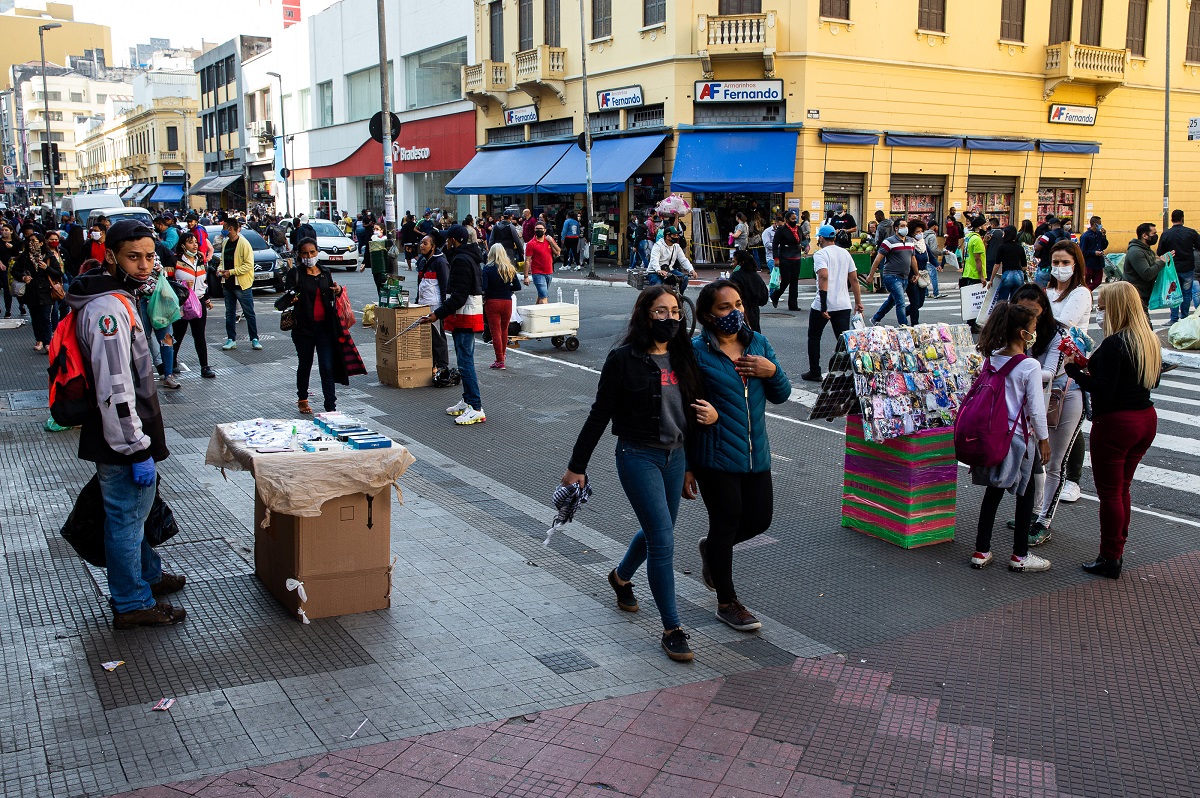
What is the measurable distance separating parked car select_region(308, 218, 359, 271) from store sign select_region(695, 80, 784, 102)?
444 inches

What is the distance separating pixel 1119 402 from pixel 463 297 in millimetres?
6337

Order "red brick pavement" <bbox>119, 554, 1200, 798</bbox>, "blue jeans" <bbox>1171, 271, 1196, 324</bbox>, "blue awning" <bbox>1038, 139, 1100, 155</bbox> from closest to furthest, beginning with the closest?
"red brick pavement" <bbox>119, 554, 1200, 798</bbox> → "blue jeans" <bbox>1171, 271, 1196, 324</bbox> → "blue awning" <bbox>1038, 139, 1100, 155</bbox>

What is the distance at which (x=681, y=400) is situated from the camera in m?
5.07

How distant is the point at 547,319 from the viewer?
592 inches

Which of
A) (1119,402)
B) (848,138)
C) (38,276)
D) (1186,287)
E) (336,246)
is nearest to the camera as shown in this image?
(1119,402)

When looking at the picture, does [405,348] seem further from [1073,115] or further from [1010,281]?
[1073,115]

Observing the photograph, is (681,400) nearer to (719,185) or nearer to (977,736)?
(977,736)

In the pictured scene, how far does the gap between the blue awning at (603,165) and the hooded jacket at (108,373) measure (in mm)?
26271

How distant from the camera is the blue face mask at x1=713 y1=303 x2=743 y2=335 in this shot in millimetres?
5191

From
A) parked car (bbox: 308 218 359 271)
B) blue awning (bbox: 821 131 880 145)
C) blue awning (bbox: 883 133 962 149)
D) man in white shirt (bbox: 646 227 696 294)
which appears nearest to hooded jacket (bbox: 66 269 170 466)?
man in white shirt (bbox: 646 227 696 294)

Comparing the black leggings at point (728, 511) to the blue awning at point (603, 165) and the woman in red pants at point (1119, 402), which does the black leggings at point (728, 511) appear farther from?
the blue awning at point (603, 165)

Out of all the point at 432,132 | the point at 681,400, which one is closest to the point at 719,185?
the point at 432,132

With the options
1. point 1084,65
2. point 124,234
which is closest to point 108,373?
point 124,234

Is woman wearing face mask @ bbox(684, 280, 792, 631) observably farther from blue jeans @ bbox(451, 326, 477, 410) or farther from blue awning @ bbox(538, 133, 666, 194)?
blue awning @ bbox(538, 133, 666, 194)
